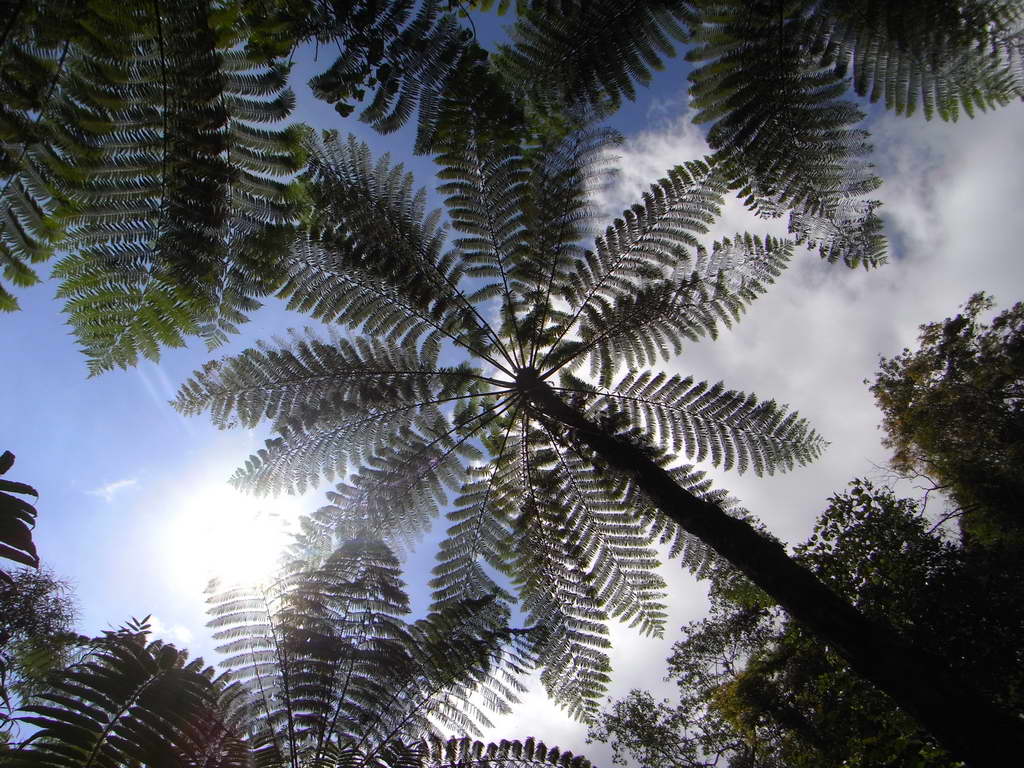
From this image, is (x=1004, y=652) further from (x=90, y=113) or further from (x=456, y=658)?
(x=90, y=113)

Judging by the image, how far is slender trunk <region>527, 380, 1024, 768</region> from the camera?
136cm

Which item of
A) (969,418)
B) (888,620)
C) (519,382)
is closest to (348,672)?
(519,382)

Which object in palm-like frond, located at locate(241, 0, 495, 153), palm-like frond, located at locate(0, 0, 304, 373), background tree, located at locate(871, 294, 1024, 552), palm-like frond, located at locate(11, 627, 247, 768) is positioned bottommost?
palm-like frond, located at locate(11, 627, 247, 768)

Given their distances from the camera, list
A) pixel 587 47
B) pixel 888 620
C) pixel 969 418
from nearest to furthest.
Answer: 1. pixel 587 47
2. pixel 888 620
3. pixel 969 418

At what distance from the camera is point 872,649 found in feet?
5.11

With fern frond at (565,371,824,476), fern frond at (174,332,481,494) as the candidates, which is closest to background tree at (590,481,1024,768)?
fern frond at (565,371,824,476)

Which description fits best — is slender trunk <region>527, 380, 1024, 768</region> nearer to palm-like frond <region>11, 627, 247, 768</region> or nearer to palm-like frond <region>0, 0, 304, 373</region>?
palm-like frond <region>11, 627, 247, 768</region>

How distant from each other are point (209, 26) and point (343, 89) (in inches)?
20.9

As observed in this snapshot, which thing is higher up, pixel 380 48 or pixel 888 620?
pixel 888 620

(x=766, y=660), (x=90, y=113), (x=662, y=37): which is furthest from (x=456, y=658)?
(x=766, y=660)

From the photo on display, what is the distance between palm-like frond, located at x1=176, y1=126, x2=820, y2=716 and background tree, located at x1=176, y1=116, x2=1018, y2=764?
0.5 inches

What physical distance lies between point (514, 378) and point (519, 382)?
0.38 ft

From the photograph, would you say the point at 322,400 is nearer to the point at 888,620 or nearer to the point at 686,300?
the point at 686,300

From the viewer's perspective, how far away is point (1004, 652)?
16.7 feet
